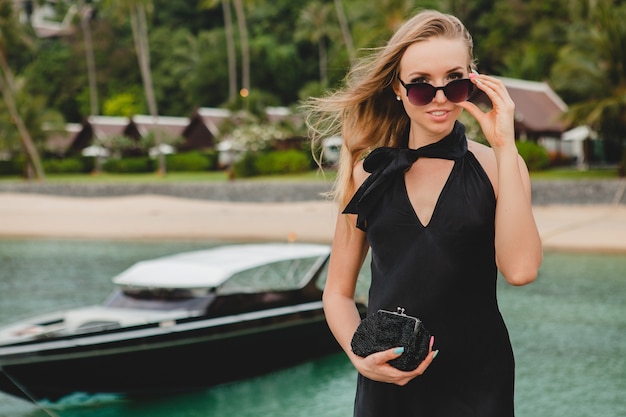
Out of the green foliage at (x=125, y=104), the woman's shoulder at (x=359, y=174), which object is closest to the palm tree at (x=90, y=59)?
the green foliage at (x=125, y=104)

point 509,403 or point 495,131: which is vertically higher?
point 495,131

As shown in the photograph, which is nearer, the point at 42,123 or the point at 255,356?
the point at 255,356

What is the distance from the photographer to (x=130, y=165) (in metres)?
56.3

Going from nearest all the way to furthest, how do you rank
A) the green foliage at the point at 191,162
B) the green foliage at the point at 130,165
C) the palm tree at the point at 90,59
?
the green foliage at the point at 191,162 → the green foliage at the point at 130,165 → the palm tree at the point at 90,59

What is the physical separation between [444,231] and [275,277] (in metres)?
8.04

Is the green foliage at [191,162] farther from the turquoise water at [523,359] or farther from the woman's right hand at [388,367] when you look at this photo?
the woman's right hand at [388,367]

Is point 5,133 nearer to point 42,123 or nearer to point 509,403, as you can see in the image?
point 42,123

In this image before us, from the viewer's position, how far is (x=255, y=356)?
983 centimetres

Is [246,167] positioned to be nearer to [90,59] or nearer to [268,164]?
[268,164]

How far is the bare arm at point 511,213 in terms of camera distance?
212cm

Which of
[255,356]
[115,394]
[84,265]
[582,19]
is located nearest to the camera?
[115,394]

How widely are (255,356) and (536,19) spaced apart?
47295mm

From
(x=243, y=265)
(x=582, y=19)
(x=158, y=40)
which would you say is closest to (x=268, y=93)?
(x=158, y=40)

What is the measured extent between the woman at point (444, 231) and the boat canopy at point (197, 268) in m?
7.36
